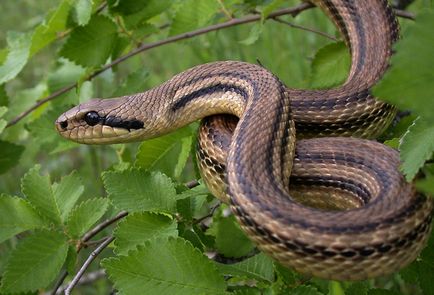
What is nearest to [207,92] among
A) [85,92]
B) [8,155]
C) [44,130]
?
[44,130]

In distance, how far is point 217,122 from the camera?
3.34 m

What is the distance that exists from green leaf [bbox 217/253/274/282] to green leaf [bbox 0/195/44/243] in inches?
44.0

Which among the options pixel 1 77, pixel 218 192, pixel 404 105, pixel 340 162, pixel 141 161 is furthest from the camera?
pixel 1 77

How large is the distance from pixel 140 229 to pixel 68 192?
737 millimetres

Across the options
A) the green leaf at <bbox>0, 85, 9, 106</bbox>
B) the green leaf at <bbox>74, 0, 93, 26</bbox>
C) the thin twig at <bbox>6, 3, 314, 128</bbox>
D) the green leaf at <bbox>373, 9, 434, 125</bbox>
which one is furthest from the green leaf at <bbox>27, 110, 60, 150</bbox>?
the green leaf at <bbox>373, 9, 434, 125</bbox>

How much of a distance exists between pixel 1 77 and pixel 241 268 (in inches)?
87.0

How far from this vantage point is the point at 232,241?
135 inches

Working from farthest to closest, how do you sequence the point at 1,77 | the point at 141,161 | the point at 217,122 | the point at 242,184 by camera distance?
the point at 1,77
the point at 141,161
the point at 217,122
the point at 242,184

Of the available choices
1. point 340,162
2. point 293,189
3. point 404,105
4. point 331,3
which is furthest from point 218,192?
point 331,3

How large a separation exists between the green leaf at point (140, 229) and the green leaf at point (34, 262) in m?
0.57

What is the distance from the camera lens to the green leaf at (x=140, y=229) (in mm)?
2795

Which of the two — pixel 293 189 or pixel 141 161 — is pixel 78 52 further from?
pixel 293 189

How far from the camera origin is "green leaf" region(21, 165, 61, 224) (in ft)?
11.0

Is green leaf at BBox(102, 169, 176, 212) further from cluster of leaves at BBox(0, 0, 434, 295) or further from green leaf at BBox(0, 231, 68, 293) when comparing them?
green leaf at BBox(0, 231, 68, 293)
